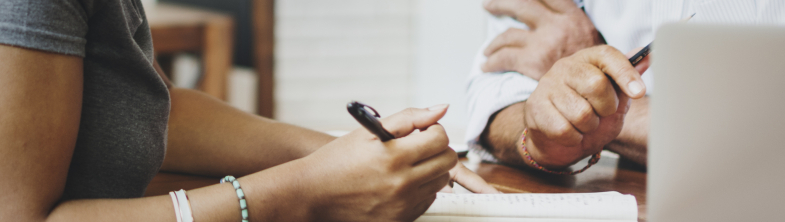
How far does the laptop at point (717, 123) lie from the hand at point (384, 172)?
0.62 ft

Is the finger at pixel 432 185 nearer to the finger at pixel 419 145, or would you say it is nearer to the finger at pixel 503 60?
the finger at pixel 419 145

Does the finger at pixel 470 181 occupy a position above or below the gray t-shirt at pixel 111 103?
below

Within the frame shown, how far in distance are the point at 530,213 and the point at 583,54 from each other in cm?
24

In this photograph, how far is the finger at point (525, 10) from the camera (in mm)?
967

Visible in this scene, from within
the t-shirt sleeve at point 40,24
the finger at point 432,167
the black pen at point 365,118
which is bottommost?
the finger at point 432,167

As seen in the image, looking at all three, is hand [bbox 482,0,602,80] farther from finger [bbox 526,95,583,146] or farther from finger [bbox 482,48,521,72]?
finger [bbox 526,95,583,146]

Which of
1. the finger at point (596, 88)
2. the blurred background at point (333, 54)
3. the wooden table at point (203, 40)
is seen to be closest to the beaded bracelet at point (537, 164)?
the finger at point (596, 88)

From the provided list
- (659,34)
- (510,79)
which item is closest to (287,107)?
(510,79)

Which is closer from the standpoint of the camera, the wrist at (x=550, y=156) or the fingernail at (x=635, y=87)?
the fingernail at (x=635, y=87)

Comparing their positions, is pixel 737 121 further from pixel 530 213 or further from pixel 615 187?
pixel 615 187

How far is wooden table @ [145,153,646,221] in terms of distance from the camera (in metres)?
0.68

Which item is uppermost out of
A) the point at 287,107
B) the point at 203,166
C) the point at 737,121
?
the point at 737,121

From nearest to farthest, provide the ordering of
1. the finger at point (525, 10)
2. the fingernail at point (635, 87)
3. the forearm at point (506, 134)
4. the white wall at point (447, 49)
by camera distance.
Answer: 1. the fingernail at point (635, 87)
2. the forearm at point (506, 134)
3. the finger at point (525, 10)
4. the white wall at point (447, 49)

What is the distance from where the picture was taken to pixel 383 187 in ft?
1.62
